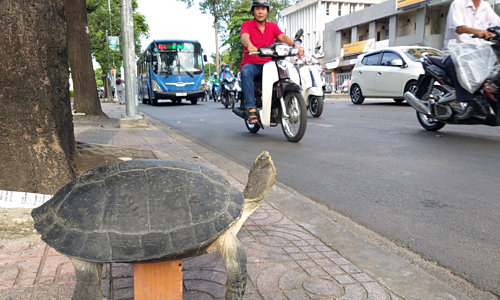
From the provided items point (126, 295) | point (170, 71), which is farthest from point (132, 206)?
point (170, 71)

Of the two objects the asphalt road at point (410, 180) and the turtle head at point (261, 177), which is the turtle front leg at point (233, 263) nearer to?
the turtle head at point (261, 177)

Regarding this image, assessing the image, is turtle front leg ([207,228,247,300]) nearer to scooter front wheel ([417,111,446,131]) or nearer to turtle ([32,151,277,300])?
turtle ([32,151,277,300])

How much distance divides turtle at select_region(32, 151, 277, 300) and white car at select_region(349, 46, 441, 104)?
10190 mm

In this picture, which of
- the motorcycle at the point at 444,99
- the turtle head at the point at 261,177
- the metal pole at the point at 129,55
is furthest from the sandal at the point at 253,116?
the turtle head at the point at 261,177

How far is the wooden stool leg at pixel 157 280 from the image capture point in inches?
64.1

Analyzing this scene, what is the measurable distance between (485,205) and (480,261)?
1077 millimetres

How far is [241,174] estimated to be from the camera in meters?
4.36

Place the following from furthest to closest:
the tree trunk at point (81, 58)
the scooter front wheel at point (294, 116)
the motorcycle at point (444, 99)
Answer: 1. the tree trunk at point (81, 58)
2. the scooter front wheel at point (294, 116)
3. the motorcycle at point (444, 99)

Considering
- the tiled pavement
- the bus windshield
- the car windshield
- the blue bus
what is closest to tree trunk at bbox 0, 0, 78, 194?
the tiled pavement

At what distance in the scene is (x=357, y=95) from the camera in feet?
45.4

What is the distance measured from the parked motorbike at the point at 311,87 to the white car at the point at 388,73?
2285 millimetres

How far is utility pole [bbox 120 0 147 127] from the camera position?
8219 mm

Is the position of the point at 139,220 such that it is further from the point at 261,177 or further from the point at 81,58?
the point at 81,58

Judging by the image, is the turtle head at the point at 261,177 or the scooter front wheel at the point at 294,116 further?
the scooter front wheel at the point at 294,116
